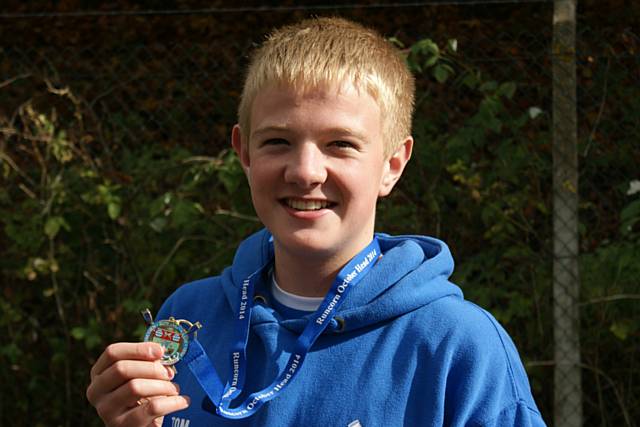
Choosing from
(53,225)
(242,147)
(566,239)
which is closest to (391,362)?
(242,147)

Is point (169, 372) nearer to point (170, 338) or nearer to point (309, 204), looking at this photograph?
point (170, 338)

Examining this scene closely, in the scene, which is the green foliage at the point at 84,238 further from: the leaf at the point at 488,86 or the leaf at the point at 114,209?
the leaf at the point at 488,86

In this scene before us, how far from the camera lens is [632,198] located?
4.75 metres

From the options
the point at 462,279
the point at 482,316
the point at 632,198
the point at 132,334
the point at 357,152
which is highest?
the point at 357,152

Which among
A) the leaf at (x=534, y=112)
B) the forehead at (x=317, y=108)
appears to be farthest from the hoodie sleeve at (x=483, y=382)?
the leaf at (x=534, y=112)

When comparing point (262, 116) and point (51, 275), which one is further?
point (51, 275)

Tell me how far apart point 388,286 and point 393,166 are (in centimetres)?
32

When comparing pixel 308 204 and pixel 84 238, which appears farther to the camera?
pixel 84 238

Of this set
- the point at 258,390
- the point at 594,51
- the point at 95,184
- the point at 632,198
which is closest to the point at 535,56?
the point at 594,51

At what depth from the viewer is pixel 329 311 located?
82.8 inches

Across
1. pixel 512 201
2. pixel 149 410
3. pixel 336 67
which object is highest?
pixel 336 67

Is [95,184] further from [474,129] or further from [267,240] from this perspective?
[267,240]

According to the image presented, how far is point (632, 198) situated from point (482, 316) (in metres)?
2.96

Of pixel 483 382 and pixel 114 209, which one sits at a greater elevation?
pixel 483 382
